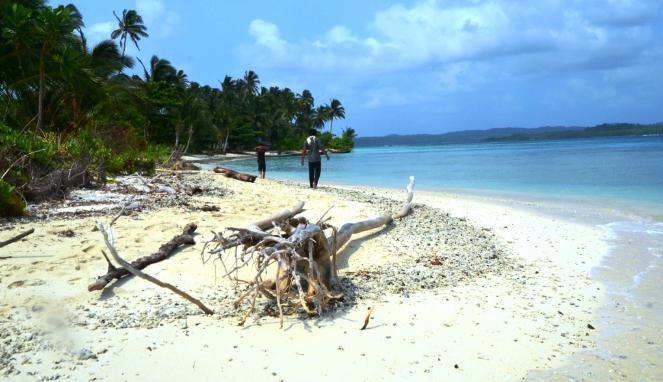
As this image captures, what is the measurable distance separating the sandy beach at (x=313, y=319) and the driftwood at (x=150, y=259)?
0.10m

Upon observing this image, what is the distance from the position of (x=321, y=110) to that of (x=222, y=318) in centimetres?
9227

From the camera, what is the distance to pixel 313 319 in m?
4.64

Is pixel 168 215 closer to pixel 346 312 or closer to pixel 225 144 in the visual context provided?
pixel 346 312

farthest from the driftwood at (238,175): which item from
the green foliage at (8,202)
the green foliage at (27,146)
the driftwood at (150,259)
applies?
the driftwood at (150,259)

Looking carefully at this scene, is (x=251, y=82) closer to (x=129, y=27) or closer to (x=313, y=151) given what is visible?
(x=129, y=27)

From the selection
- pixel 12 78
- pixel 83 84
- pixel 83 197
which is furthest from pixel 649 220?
pixel 12 78

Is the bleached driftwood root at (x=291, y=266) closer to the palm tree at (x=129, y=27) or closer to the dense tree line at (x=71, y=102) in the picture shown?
the dense tree line at (x=71, y=102)

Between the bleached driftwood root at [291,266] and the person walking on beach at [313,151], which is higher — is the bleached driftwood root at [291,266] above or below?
below

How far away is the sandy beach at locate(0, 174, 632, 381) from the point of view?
3.81 m

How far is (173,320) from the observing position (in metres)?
4.56

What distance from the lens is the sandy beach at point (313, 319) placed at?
3.81m

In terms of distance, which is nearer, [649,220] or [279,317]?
[279,317]

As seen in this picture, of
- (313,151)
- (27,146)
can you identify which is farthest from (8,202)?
(313,151)

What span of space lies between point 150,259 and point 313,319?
2.39 m
